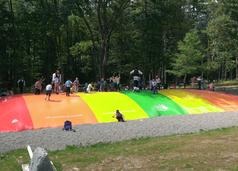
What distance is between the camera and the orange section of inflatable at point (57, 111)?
24.4m

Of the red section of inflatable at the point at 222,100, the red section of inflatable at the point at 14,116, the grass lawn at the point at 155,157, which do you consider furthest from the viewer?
the red section of inflatable at the point at 222,100

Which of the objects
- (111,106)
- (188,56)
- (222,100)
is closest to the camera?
(111,106)

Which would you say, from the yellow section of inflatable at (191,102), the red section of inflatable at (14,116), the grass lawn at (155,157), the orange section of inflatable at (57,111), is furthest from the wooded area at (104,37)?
the grass lawn at (155,157)

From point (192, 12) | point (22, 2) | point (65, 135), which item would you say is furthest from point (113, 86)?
point (192, 12)

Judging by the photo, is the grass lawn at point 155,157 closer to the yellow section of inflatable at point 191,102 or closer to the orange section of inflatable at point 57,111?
the orange section of inflatable at point 57,111

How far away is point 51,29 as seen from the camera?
5216cm

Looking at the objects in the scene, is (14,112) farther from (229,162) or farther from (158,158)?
(229,162)

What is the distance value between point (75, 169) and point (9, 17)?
3922 cm

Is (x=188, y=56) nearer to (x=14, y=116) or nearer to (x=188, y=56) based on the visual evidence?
(x=188, y=56)

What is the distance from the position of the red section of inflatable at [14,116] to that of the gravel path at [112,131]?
1555mm

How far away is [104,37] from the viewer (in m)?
44.6

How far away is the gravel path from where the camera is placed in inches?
735

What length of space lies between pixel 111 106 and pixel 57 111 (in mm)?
3213

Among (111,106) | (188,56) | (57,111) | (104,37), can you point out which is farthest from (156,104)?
(188,56)
